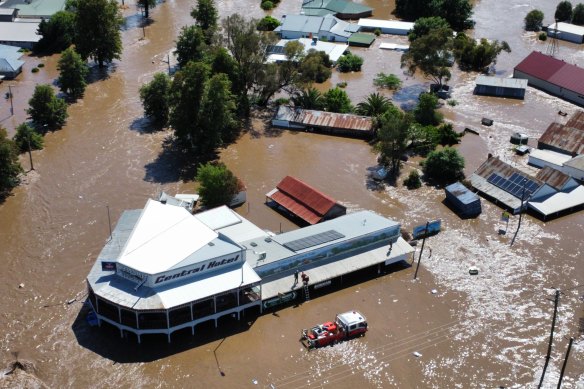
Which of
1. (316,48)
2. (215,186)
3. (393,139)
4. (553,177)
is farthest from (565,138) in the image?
(316,48)

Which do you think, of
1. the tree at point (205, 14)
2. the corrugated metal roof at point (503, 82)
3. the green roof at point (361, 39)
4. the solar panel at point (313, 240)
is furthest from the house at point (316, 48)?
the solar panel at point (313, 240)

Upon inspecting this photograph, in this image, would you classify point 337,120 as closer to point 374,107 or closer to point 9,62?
point 374,107

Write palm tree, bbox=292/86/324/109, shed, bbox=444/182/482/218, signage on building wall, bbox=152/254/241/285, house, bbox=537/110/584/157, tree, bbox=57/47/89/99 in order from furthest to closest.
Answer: tree, bbox=57/47/89/99, palm tree, bbox=292/86/324/109, house, bbox=537/110/584/157, shed, bbox=444/182/482/218, signage on building wall, bbox=152/254/241/285

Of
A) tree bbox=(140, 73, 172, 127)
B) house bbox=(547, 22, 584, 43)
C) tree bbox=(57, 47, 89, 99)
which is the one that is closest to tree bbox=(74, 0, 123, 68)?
tree bbox=(57, 47, 89, 99)

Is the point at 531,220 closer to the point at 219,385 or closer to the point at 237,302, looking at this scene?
the point at 237,302

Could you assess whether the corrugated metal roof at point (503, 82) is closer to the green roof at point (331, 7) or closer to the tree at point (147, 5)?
the green roof at point (331, 7)

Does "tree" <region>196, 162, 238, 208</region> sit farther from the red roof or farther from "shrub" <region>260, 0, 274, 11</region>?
"shrub" <region>260, 0, 274, 11</region>

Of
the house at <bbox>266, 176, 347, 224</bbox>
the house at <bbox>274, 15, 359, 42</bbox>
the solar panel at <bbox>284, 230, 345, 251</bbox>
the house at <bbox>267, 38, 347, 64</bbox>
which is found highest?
the house at <bbox>274, 15, 359, 42</bbox>
